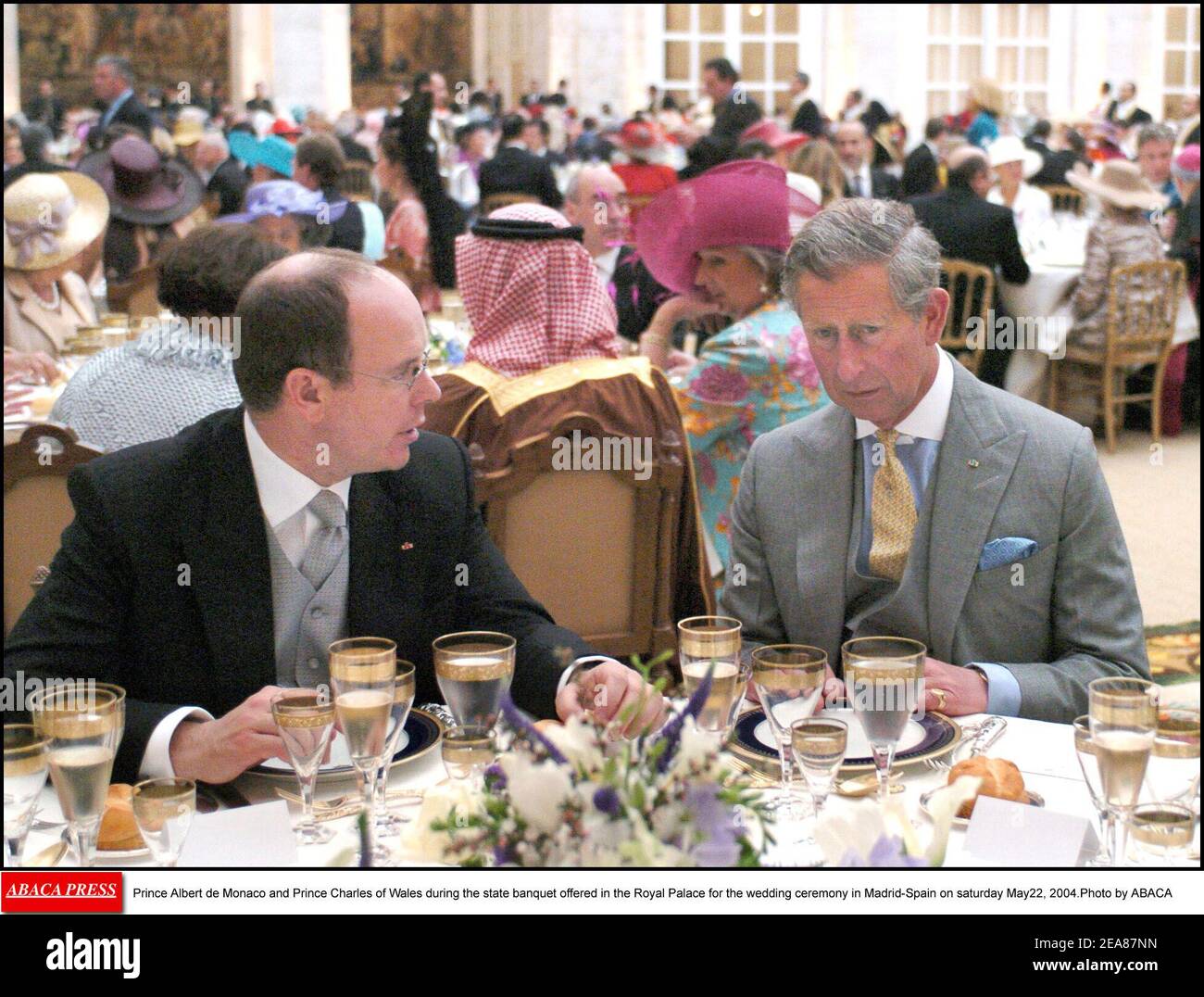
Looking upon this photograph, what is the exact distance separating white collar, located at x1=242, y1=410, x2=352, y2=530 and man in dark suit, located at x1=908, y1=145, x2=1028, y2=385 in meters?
5.43

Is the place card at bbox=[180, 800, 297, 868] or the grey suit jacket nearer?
the place card at bbox=[180, 800, 297, 868]

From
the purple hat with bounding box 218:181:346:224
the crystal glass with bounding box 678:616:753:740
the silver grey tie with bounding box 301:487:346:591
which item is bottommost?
the crystal glass with bounding box 678:616:753:740

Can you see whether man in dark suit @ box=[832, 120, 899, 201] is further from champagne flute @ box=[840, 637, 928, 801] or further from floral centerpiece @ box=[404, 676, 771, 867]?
floral centerpiece @ box=[404, 676, 771, 867]

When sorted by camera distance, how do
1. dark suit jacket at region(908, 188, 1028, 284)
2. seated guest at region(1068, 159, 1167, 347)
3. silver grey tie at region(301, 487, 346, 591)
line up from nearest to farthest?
silver grey tie at region(301, 487, 346, 591) < dark suit jacket at region(908, 188, 1028, 284) < seated guest at region(1068, 159, 1167, 347)

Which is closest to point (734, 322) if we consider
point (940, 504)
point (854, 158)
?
point (940, 504)

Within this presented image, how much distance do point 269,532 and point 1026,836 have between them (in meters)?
1.11

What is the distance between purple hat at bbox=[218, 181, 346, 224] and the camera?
5.91m

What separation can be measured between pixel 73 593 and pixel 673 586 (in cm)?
189

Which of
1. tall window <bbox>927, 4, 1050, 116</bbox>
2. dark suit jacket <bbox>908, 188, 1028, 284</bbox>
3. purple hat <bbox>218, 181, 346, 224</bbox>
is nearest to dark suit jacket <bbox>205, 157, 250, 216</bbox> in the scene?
purple hat <bbox>218, 181, 346, 224</bbox>

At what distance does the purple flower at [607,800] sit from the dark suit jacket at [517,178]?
7.19m

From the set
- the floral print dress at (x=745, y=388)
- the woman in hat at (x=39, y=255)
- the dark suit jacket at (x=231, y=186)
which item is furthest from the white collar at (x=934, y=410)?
the dark suit jacket at (x=231, y=186)
